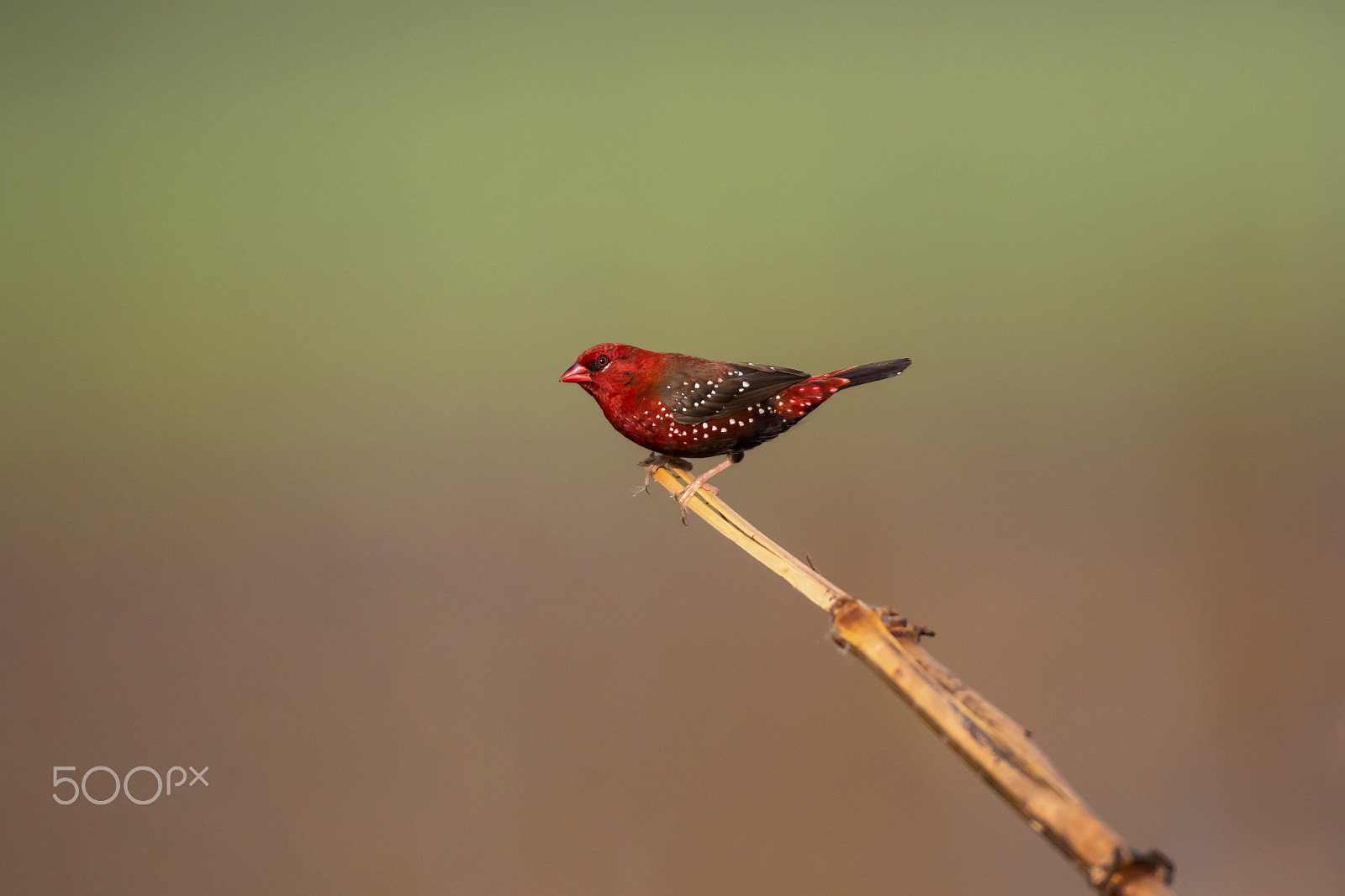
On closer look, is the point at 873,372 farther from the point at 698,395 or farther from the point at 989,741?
the point at 989,741

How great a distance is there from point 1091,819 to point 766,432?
91 centimetres

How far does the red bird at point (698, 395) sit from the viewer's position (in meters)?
1.46

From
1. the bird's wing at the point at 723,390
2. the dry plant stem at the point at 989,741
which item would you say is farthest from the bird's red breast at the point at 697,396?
the dry plant stem at the point at 989,741

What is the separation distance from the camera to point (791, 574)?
108 centimetres

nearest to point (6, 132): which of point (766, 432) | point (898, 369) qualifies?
point (766, 432)

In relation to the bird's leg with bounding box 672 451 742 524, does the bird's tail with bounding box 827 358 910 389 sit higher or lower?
higher

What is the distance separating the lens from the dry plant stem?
0.65 metres

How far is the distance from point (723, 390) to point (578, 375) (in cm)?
26

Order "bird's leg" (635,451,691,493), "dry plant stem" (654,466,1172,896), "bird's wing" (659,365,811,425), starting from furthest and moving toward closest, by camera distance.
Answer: "bird's leg" (635,451,691,493) < "bird's wing" (659,365,811,425) < "dry plant stem" (654,466,1172,896)

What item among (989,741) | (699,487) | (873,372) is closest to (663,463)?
(699,487)

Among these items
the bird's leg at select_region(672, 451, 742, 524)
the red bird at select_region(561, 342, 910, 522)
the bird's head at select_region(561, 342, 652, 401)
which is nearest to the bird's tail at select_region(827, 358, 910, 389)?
the red bird at select_region(561, 342, 910, 522)

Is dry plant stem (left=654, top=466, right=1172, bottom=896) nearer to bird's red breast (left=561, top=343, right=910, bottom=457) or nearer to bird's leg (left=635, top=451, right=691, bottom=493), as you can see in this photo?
bird's red breast (left=561, top=343, right=910, bottom=457)

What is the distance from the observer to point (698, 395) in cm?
146

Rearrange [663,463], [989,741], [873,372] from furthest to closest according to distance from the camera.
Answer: [663,463]
[873,372]
[989,741]
